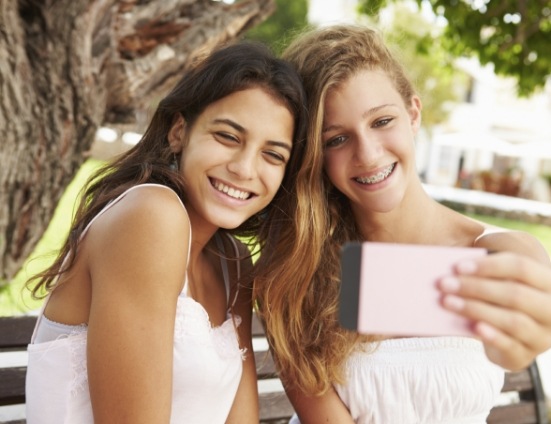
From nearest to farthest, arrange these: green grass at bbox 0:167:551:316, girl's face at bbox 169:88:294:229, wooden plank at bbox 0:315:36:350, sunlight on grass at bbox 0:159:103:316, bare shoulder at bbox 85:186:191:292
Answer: bare shoulder at bbox 85:186:191:292 → girl's face at bbox 169:88:294:229 → wooden plank at bbox 0:315:36:350 → sunlight on grass at bbox 0:159:103:316 → green grass at bbox 0:167:551:316

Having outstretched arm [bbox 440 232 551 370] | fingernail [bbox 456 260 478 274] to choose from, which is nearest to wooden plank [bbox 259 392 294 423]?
outstretched arm [bbox 440 232 551 370]

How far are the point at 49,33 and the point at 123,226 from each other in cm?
216

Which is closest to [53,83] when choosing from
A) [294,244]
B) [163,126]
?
[163,126]

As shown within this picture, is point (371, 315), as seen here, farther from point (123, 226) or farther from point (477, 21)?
point (477, 21)

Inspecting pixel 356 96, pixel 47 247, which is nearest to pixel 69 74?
pixel 356 96

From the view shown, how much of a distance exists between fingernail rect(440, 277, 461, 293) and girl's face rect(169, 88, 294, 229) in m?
1.13

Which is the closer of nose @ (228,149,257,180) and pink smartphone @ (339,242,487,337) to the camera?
pink smartphone @ (339,242,487,337)

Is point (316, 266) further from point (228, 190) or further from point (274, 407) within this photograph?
point (274, 407)

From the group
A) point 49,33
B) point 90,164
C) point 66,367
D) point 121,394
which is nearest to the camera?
point 121,394

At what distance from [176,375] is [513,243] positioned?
1.14m

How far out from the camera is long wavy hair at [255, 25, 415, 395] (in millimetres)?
2604

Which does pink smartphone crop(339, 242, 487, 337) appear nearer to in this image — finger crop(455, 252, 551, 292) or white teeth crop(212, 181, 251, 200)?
finger crop(455, 252, 551, 292)

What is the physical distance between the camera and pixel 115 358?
6.75ft

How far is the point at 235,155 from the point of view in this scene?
2.37 meters
